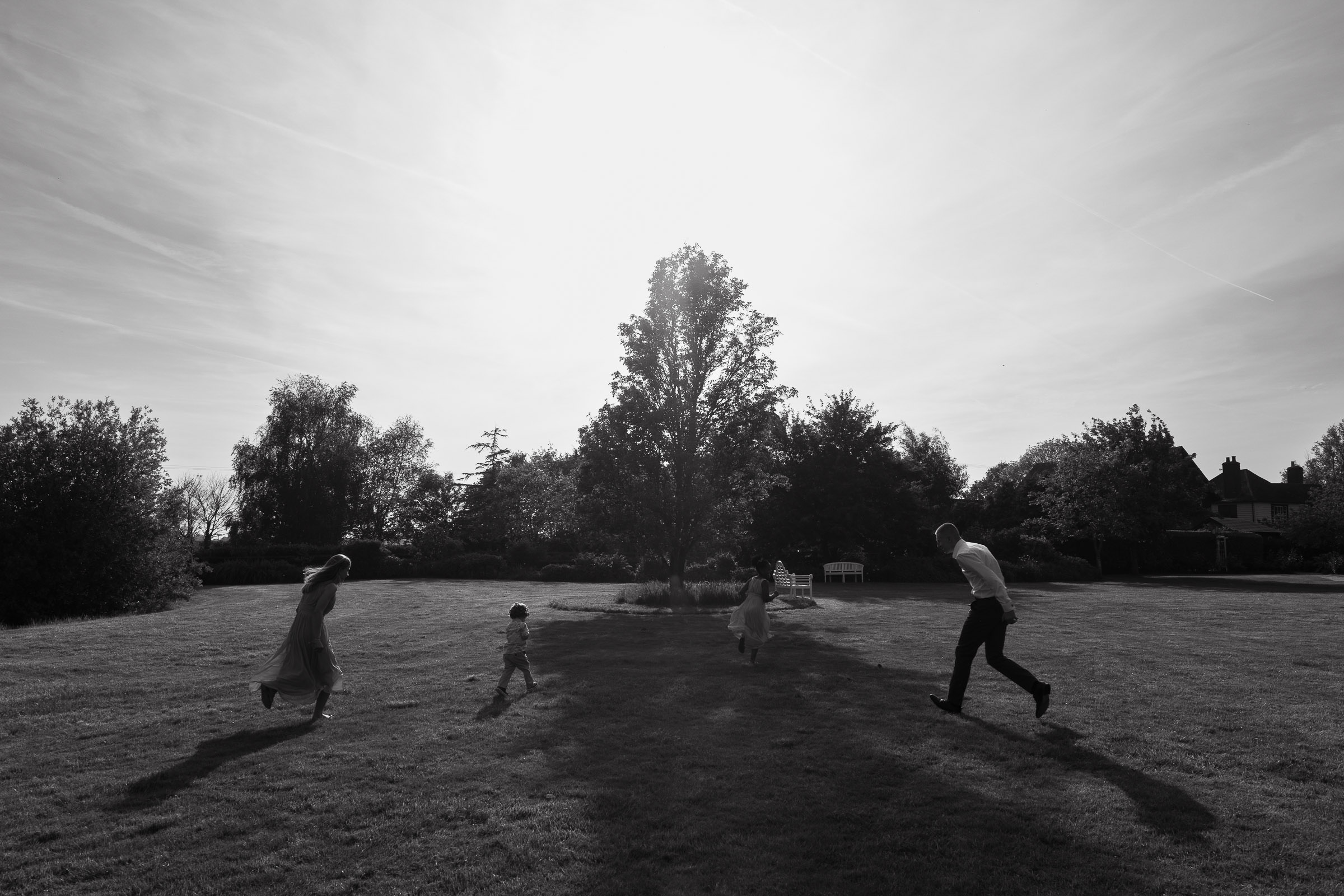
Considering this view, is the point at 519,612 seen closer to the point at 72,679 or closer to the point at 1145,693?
the point at 72,679

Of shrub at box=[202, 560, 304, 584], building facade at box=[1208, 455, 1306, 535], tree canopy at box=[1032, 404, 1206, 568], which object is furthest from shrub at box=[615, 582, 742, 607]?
building facade at box=[1208, 455, 1306, 535]

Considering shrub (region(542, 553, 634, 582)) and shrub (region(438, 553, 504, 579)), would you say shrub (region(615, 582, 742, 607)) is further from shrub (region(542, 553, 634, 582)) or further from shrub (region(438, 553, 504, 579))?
A: shrub (region(438, 553, 504, 579))

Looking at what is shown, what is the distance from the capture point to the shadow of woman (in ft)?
18.4

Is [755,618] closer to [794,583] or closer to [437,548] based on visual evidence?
[794,583]

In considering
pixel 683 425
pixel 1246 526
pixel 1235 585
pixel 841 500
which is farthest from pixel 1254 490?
pixel 683 425

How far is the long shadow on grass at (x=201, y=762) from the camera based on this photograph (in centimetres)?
661

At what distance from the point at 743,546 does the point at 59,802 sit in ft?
119

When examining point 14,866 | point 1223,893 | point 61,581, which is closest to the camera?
point 1223,893

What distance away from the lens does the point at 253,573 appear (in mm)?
39750

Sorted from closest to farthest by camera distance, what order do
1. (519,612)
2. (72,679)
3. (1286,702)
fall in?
(1286,702), (519,612), (72,679)

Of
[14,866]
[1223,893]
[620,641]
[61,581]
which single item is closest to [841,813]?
[1223,893]

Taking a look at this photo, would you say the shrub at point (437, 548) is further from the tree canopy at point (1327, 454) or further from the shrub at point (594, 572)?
the tree canopy at point (1327, 454)

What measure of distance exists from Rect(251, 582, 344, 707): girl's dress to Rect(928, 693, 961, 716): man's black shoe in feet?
23.7

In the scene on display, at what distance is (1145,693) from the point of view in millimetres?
10023
